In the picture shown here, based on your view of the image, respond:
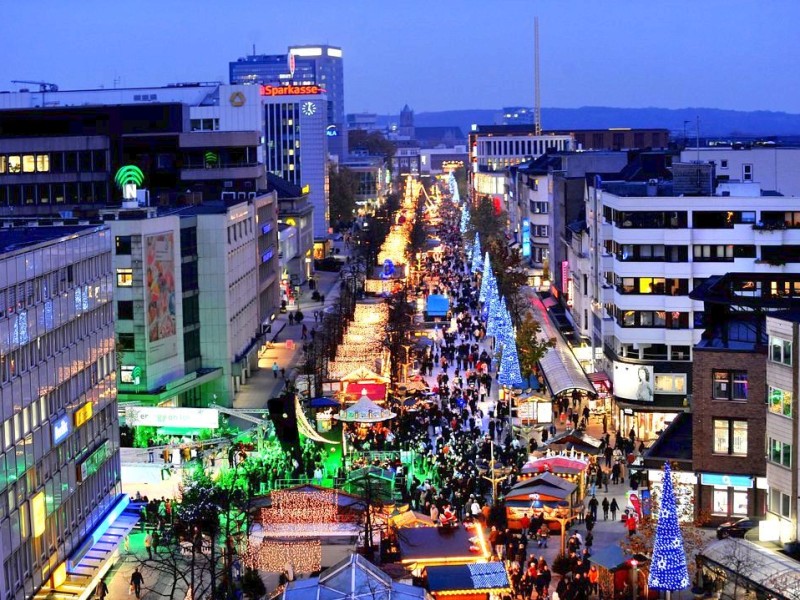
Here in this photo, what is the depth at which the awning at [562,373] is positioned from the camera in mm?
63625

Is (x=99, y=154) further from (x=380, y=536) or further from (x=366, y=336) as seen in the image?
(x=380, y=536)

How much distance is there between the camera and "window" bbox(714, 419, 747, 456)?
148 ft

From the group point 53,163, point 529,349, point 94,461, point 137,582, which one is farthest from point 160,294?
point 53,163

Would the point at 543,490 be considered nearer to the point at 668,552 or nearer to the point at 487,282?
the point at 668,552

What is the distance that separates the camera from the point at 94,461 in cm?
4172

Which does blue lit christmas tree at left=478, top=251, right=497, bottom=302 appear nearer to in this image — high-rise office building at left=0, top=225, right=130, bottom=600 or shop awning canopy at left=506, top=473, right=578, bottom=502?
shop awning canopy at left=506, top=473, right=578, bottom=502

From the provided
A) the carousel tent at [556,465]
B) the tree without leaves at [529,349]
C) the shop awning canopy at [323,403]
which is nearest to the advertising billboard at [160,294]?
the shop awning canopy at [323,403]

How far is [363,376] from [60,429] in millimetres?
29498

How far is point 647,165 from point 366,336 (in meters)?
19.3

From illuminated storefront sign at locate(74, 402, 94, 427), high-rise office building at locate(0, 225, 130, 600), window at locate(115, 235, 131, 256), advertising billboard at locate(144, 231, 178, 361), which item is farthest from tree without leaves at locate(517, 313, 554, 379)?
A: illuminated storefront sign at locate(74, 402, 94, 427)

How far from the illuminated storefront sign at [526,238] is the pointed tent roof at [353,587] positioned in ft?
332

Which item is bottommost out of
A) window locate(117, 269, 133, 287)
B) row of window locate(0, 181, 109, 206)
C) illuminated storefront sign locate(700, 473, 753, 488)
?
illuminated storefront sign locate(700, 473, 753, 488)

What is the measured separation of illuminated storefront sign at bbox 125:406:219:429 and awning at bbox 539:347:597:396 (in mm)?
14927

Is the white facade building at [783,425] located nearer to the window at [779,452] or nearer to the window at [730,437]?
the window at [779,452]
